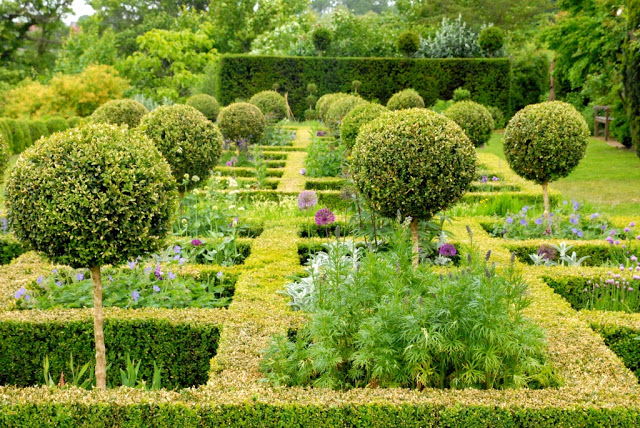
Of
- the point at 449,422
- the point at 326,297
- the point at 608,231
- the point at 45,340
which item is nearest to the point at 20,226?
the point at 45,340

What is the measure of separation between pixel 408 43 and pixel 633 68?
510 inches

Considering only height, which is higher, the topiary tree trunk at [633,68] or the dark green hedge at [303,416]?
the topiary tree trunk at [633,68]

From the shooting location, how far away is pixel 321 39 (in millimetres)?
22953

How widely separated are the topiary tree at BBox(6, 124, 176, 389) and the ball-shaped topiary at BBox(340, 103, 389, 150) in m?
6.29

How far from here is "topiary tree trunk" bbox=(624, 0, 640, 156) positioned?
969 cm

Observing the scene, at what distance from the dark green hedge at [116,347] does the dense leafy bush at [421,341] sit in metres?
0.73

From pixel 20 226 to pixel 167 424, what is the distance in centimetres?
151

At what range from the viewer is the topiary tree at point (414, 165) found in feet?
16.4

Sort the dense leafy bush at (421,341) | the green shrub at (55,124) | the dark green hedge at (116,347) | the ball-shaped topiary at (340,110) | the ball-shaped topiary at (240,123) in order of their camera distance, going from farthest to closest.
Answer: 1. the green shrub at (55,124)
2. the ball-shaped topiary at (340,110)
3. the ball-shaped topiary at (240,123)
4. the dark green hedge at (116,347)
5. the dense leafy bush at (421,341)

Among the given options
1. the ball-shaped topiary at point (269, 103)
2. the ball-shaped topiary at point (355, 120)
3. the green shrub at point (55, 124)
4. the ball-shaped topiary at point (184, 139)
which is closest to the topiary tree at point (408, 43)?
the ball-shaped topiary at point (269, 103)

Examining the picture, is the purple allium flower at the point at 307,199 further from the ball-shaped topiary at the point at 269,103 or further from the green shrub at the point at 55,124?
the green shrub at the point at 55,124

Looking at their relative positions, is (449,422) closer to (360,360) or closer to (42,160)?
(360,360)

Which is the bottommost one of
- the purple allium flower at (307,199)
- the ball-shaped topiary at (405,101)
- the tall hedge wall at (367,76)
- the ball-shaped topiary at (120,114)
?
the purple allium flower at (307,199)

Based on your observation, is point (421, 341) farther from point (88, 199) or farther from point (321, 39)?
point (321, 39)
